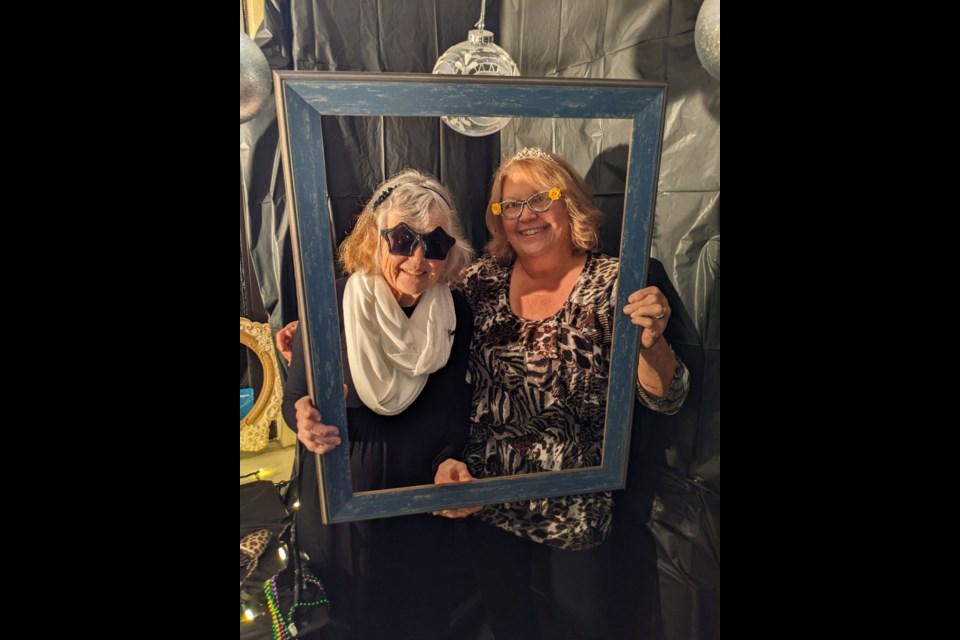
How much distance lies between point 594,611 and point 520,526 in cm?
32

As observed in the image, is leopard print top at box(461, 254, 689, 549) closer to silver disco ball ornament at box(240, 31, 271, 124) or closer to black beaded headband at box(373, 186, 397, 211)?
black beaded headband at box(373, 186, 397, 211)

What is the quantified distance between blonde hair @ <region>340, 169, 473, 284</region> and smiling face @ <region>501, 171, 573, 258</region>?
167mm

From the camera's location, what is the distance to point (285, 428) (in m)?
1.55

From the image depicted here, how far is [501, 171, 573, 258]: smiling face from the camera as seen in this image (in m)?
1.55

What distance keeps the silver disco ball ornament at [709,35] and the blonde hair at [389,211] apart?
729mm

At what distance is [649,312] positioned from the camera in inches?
65.1

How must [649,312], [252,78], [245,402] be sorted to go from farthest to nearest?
[649,312] → [245,402] → [252,78]

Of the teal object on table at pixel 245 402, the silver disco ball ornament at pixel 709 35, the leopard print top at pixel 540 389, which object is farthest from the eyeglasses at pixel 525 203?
the teal object on table at pixel 245 402

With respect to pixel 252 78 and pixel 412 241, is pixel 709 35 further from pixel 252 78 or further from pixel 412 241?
pixel 252 78

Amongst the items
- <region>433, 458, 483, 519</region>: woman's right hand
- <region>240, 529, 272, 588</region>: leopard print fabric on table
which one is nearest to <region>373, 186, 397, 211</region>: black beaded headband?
<region>433, 458, 483, 519</region>: woman's right hand

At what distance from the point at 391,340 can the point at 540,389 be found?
14.9 inches

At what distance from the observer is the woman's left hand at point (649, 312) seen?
1.65 meters

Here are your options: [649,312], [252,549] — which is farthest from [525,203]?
[252,549]

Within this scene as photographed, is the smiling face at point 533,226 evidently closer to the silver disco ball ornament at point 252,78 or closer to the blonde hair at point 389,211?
the blonde hair at point 389,211
